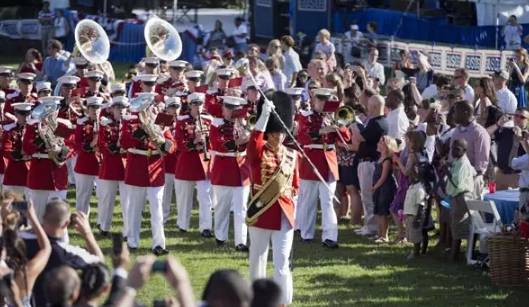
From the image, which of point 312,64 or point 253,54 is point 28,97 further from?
point 253,54

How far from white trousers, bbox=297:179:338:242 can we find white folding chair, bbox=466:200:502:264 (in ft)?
5.66

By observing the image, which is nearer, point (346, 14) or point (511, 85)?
point (511, 85)

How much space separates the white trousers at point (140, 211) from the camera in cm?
1531

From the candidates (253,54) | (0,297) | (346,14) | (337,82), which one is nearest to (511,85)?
(253,54)

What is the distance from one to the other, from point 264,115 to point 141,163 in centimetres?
390

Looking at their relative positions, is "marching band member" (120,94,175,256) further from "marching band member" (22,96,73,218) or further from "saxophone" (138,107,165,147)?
"marching band member" (22,96,73,218)

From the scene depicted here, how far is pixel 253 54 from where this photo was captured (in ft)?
71.0

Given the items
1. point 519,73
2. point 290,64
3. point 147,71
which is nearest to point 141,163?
point 147,71

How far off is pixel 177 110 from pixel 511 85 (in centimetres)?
915

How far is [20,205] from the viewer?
973 cm

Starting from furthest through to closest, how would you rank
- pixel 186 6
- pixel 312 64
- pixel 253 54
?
1. pixel 186 6
2. pixel 253 54
3. pixel 312 64

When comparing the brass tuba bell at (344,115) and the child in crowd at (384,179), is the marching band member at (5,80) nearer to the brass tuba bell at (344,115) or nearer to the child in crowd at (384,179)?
the brass tuba bell at (344,115)

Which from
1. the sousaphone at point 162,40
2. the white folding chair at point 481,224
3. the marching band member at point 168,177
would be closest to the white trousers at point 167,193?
the marching band member at point 168,177

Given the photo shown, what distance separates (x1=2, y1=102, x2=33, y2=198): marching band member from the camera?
15.5 meters
